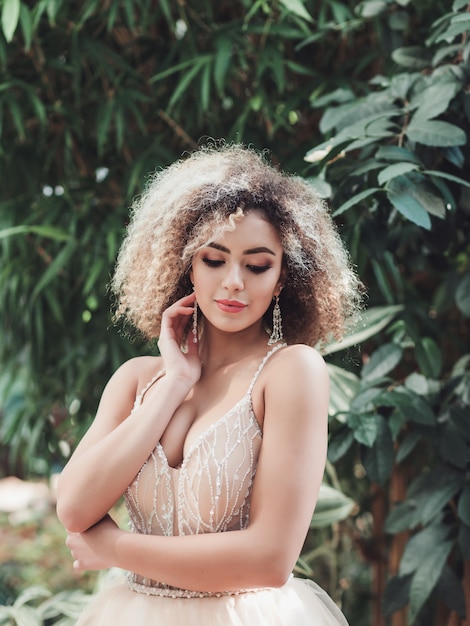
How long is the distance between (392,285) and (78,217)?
36.4 inches

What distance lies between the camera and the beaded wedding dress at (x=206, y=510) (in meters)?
1.33

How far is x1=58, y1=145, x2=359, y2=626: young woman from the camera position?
128 centimetres

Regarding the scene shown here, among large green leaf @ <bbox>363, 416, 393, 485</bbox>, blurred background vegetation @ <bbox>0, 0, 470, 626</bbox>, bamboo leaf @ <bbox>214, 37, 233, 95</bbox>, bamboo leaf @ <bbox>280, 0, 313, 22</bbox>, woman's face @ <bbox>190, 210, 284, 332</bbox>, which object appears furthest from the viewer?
bamboo leaf @ <bbox>214, 37, 233, 95</bbox>


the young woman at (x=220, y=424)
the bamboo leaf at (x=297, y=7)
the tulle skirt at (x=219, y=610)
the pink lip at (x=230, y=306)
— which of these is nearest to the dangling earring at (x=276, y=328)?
the young woman at (x=220, y=424)

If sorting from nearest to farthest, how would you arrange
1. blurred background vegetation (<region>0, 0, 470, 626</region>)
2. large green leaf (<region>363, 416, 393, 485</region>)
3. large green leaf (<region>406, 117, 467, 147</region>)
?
large green leaf (<region>406, 117, 467, 147</region>)
large green leaf (<region>363, 416, 393, 485</region>)
blurred background vegetation (<region>0, 0, 470, 626</region>)

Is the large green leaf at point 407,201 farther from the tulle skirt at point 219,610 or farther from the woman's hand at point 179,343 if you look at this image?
the tulle skirt at point 219,610

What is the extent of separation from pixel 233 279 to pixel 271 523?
367 mm

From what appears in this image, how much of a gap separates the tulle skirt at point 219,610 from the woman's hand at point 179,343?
1.13ft

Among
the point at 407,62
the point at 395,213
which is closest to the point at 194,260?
the point at 395,213

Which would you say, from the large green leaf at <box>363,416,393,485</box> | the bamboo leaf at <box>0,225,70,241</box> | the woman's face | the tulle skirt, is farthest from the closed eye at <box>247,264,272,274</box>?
the bamboo leaf at <box>0,225,70,241</box>

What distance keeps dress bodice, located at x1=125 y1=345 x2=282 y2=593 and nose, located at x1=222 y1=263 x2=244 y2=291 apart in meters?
0.15

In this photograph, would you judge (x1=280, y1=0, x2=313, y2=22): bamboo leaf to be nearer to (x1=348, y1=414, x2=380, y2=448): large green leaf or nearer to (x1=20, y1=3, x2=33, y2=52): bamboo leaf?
(x1=20, y1=3, x2=33, y2=52): bamboo leaf

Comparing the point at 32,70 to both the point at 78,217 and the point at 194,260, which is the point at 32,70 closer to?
the point at 78,217

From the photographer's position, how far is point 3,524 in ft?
15.8
